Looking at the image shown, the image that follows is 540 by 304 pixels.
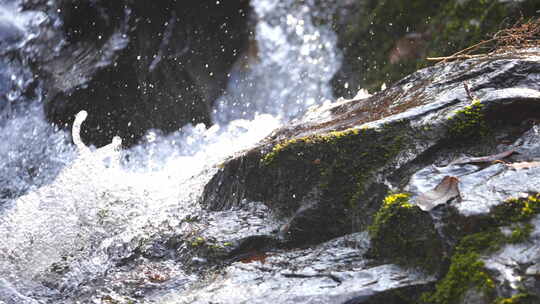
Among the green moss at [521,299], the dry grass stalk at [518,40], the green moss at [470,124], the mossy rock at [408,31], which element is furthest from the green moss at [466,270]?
the mossy rock at [408,31]

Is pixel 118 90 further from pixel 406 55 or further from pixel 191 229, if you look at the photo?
pixel 191 229

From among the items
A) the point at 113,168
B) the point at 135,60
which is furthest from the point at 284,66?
the point at 113,168

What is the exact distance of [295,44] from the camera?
8.40 m

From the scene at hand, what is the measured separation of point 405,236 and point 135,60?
6.90 m

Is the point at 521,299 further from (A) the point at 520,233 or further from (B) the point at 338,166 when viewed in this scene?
(B) the point at 338,166

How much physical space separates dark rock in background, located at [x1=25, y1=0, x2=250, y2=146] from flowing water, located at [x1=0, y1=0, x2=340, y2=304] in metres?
0.32

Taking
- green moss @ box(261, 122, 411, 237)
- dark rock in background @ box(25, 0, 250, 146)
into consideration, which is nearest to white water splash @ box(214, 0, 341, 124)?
dark rock in background @ box(25, 0, 250, 146)

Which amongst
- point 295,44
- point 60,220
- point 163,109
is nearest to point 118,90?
point 163,109

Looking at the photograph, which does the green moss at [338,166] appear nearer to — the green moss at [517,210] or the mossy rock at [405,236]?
the mossy rock at [405,236]

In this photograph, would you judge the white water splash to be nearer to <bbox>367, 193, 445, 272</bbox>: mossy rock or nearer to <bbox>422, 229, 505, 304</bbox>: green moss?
<bbox>367, 193, 445, 272</bbox>: mossy rock

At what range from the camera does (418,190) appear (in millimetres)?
1938

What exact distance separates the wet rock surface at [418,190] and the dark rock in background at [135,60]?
5140mm

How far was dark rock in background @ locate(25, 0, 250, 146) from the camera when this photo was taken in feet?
23.6

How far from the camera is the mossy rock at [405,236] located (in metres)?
1.77
